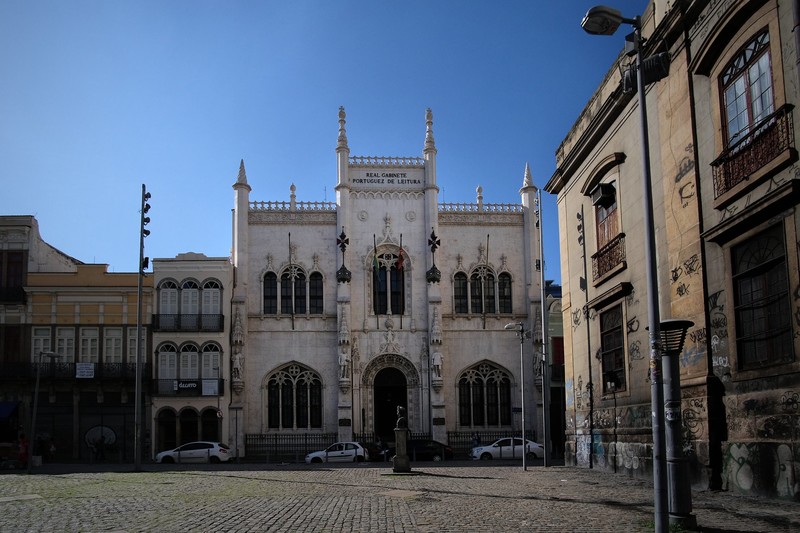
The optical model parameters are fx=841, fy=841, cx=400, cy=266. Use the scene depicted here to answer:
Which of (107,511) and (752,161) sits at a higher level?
(752,161)

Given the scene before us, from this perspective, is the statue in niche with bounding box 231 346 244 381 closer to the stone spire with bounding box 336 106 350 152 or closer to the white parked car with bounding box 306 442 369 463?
the white parked car with bounding box 306 442 369 463

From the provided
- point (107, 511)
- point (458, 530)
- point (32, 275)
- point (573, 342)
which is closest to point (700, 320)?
point (458, 530)

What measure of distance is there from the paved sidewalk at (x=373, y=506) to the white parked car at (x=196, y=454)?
17890 mm

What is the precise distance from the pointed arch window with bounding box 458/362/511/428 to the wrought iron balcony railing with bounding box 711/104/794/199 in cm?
3254

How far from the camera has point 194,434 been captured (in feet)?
147

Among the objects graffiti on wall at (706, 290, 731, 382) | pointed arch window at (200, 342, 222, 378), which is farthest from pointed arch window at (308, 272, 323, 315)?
graffiti on wall at (706, 290, 731, 382)

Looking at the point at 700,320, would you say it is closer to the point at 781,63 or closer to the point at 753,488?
the point at 753,488

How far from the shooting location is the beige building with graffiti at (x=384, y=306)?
46469mm

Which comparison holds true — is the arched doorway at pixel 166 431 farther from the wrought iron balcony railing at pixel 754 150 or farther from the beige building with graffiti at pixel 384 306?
the wrought iron balcony railing at pixel 754 150

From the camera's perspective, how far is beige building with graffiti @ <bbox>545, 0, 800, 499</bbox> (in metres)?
13.8

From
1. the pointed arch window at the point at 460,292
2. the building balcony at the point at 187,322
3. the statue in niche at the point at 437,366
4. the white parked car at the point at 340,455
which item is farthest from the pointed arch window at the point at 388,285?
the white parked car at the point at 340,455

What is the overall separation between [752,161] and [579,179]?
11385 mm

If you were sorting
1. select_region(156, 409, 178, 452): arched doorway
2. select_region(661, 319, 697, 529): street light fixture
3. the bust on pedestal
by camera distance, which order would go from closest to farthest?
select_region(661, 319, 697, 529): street light fixture < the bust on pedestal < select_region(156, 409, 178, 452): arched doorway

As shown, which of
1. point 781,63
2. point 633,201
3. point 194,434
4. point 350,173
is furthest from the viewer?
point 350,173
